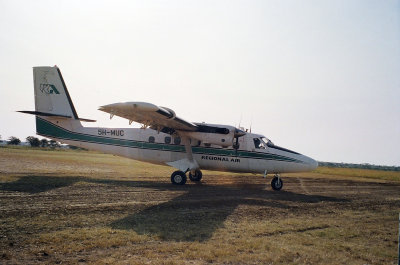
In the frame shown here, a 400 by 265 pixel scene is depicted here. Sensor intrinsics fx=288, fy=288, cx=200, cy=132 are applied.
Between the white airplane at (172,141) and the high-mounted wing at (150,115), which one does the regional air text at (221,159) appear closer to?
the white airplane at (172,141)

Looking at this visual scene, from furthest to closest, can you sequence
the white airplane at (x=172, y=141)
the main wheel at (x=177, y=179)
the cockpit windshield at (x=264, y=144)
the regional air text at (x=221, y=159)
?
the regional air text at (x=221, y=159), the cockpit windshield at (x=264, y=144), the main wheel at (x=177, y=179), the white airplane at (x=172, y=141)

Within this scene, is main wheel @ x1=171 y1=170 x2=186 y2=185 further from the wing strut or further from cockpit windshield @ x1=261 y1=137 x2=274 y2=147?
cockpit windshield @ x1=261 y1=137 x2=274 y2=147

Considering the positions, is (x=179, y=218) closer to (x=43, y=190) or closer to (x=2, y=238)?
(x=2, y=238)

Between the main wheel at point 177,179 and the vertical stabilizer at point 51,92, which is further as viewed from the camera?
the vertical stabilizer at point 51,92

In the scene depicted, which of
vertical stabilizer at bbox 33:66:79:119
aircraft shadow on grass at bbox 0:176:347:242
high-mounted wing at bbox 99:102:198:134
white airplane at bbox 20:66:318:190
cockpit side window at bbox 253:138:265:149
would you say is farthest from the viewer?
vertical stabilizer at bbox 33:66:79:119

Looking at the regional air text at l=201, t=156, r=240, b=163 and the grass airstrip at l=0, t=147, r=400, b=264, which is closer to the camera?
the grass airstrip at l=0, t=147, r=400, b=264

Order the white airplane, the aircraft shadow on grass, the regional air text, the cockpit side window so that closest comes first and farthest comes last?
the aircraft shadow on grass
the white airplane
the cockpit side window
the regional air text

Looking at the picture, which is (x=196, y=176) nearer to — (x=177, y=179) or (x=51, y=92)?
(x=177, y=179)

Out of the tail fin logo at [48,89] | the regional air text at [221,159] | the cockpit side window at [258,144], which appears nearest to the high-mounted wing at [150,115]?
the regional air text at [221,159]

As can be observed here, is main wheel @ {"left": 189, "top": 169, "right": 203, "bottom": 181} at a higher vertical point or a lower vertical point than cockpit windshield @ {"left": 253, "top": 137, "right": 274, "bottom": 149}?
lower

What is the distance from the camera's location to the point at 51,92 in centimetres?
1723

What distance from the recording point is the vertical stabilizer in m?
17.2

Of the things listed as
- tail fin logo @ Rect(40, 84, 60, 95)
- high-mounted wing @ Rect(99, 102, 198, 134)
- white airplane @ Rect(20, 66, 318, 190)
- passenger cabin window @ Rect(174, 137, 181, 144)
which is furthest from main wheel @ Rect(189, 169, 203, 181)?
tail fin logo @ Rect(40, 84, 60, 95)

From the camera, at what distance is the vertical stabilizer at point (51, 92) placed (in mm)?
17156
